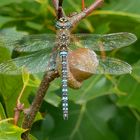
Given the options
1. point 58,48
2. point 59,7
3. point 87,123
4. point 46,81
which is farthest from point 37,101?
point 87,123

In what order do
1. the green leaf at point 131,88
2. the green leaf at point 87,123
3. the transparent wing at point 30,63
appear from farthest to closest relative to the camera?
the green leaf at point 87,123
the green leaf at point 131,88
the transparent wing at point 30,63

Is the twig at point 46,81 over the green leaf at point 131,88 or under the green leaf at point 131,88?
over

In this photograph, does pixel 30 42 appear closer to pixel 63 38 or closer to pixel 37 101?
pixel 63 38

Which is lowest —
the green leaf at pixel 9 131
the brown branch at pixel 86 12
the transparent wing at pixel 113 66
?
the transparent wing at pixel 113 66

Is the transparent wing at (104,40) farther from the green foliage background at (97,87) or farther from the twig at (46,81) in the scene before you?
the twig at (46,81)

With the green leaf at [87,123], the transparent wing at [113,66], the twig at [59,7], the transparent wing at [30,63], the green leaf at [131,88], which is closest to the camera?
the twig at [59,7]

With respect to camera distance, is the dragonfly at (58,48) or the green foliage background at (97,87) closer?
the dragonfly at (58,48)

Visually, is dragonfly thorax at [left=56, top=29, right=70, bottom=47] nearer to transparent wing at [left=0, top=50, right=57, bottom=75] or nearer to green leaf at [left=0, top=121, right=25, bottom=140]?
transparent wing at [left=0, top=50, right=57, bottom=75]

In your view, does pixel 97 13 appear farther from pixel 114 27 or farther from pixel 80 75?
pixel 80 75

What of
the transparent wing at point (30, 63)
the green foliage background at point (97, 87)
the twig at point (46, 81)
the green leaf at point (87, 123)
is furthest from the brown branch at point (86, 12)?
the green leaf at point (87, 123)
